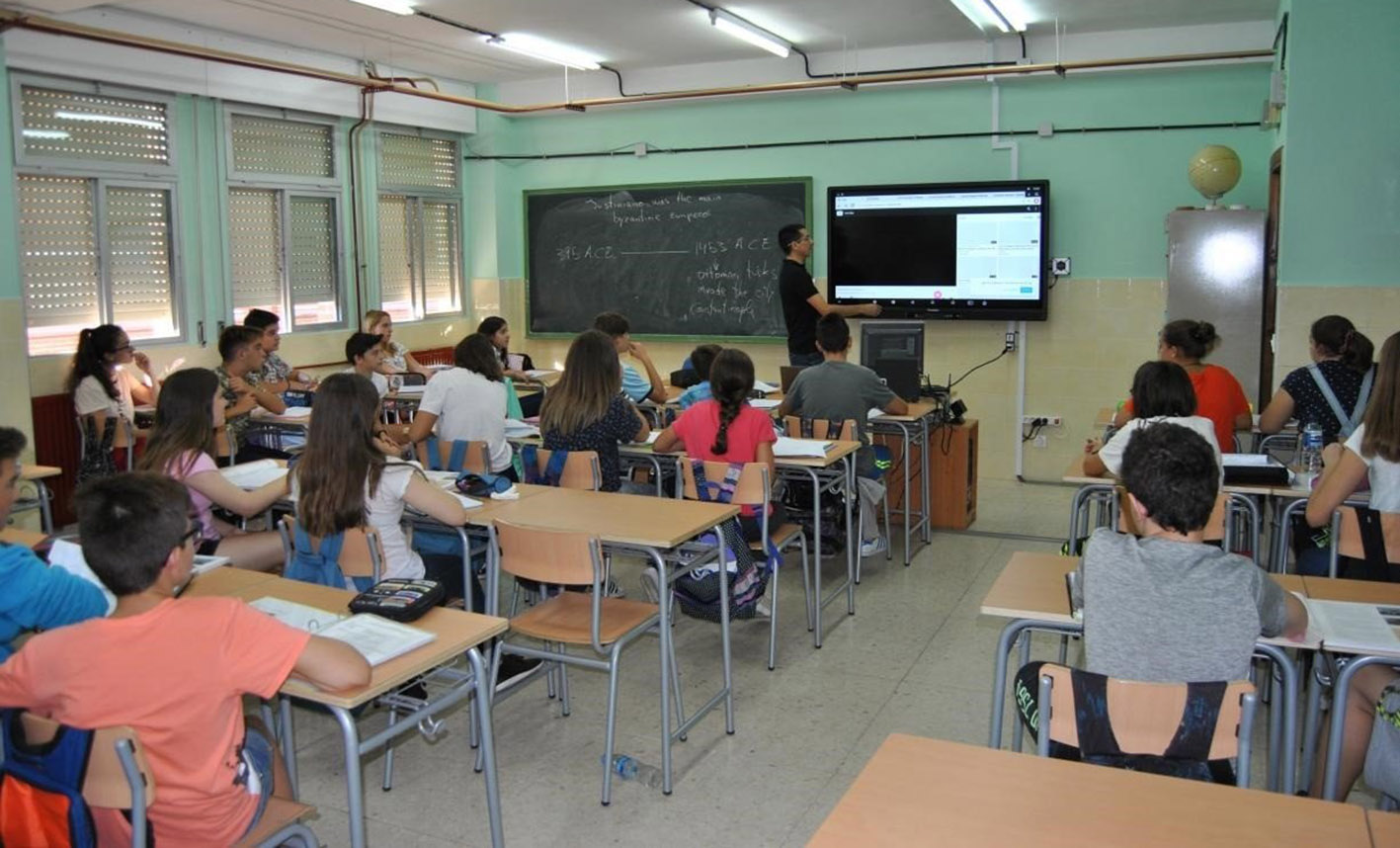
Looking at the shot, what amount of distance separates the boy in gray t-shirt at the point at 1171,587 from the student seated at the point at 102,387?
6.09 meters

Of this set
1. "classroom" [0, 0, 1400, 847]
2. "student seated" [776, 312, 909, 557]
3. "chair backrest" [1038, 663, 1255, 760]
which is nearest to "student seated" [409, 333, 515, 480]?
A: "classroom" [0, 0, 1400, 847]

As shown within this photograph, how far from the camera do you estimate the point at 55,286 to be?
23.4ft

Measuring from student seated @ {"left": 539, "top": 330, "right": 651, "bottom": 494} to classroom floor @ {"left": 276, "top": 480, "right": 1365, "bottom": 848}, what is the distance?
891 millimetres

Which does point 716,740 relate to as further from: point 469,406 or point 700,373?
point 700,373

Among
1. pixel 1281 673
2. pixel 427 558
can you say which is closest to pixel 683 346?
pixel 427 558

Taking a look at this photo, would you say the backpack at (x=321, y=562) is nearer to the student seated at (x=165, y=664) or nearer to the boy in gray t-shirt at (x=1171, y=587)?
the student seated at (x=165, y=664)

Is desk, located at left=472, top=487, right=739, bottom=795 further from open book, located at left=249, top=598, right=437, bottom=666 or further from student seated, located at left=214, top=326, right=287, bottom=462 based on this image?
student seated, located at left=214, top=326, right=287, bottom=462

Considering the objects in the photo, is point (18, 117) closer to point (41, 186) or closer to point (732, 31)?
point (41, 186)

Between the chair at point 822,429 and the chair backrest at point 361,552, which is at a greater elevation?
the chair at point 822,429

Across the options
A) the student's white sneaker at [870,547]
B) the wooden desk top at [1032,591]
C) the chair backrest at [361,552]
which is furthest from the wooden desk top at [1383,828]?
the student's white sneaker at [870,547]

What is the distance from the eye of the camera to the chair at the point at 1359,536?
3.42 metres

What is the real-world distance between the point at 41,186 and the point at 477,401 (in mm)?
3749

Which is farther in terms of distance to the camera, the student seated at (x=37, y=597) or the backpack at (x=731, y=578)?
the backpack at (x=731, y=578)

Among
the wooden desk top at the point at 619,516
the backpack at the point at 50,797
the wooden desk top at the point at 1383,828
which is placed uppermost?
the wooden desk top at the point at 619,516
